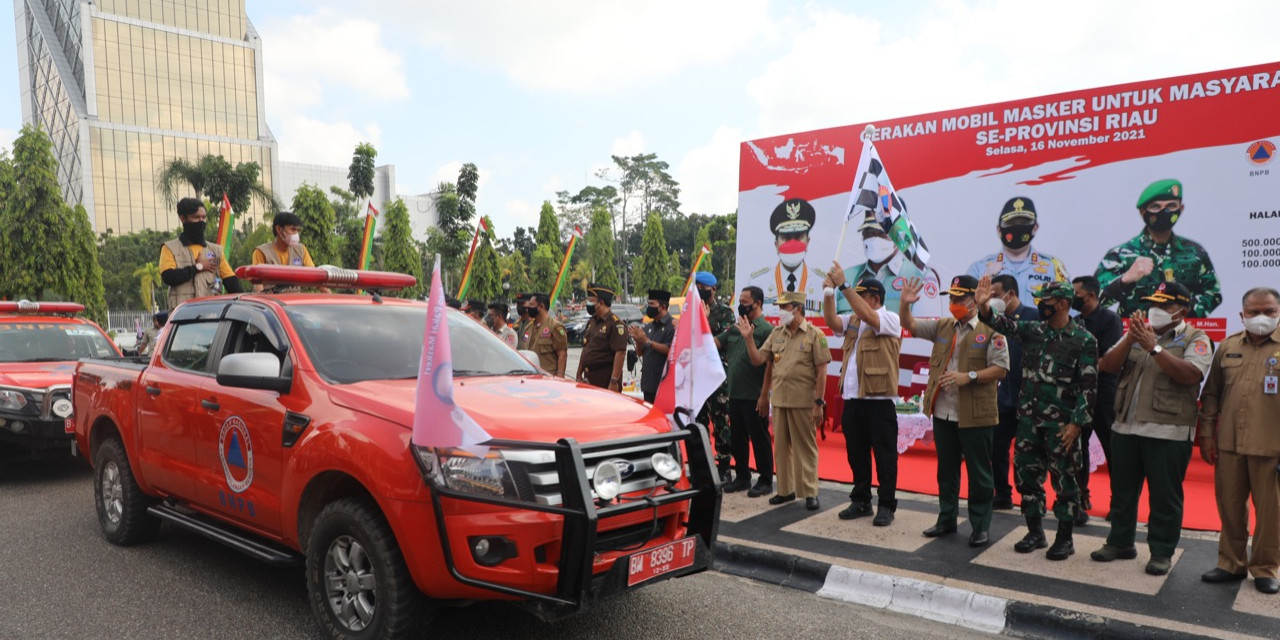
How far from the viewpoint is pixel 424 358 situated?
3166 mm

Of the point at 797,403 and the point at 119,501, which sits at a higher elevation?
the point at 797,403

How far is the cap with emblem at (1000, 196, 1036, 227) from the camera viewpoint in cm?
786

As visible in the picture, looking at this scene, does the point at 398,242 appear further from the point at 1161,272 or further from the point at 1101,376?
the point at 1101,376

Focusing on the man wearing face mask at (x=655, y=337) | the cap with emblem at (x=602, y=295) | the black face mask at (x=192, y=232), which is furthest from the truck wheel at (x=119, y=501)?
the cap with emblem at (x=602, y=295)

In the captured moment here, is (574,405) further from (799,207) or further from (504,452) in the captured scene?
(799,207)

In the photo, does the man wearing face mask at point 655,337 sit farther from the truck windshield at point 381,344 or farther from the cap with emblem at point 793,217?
the truck windshield at point 381,344

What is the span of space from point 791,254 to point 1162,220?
3.75 m

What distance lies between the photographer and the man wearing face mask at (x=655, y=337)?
25.0 feet

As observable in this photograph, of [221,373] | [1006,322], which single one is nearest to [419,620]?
[221,373]

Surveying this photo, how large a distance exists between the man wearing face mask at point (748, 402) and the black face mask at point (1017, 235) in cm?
288

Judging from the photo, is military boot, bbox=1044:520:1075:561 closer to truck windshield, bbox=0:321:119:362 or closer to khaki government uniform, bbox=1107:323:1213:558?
khaki government uniform, bbox=1107:323:1213:558

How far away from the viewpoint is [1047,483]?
721 cm

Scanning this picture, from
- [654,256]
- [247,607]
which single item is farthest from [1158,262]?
[654,256]

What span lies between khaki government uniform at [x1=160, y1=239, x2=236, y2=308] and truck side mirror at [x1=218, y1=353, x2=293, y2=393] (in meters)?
3.12
